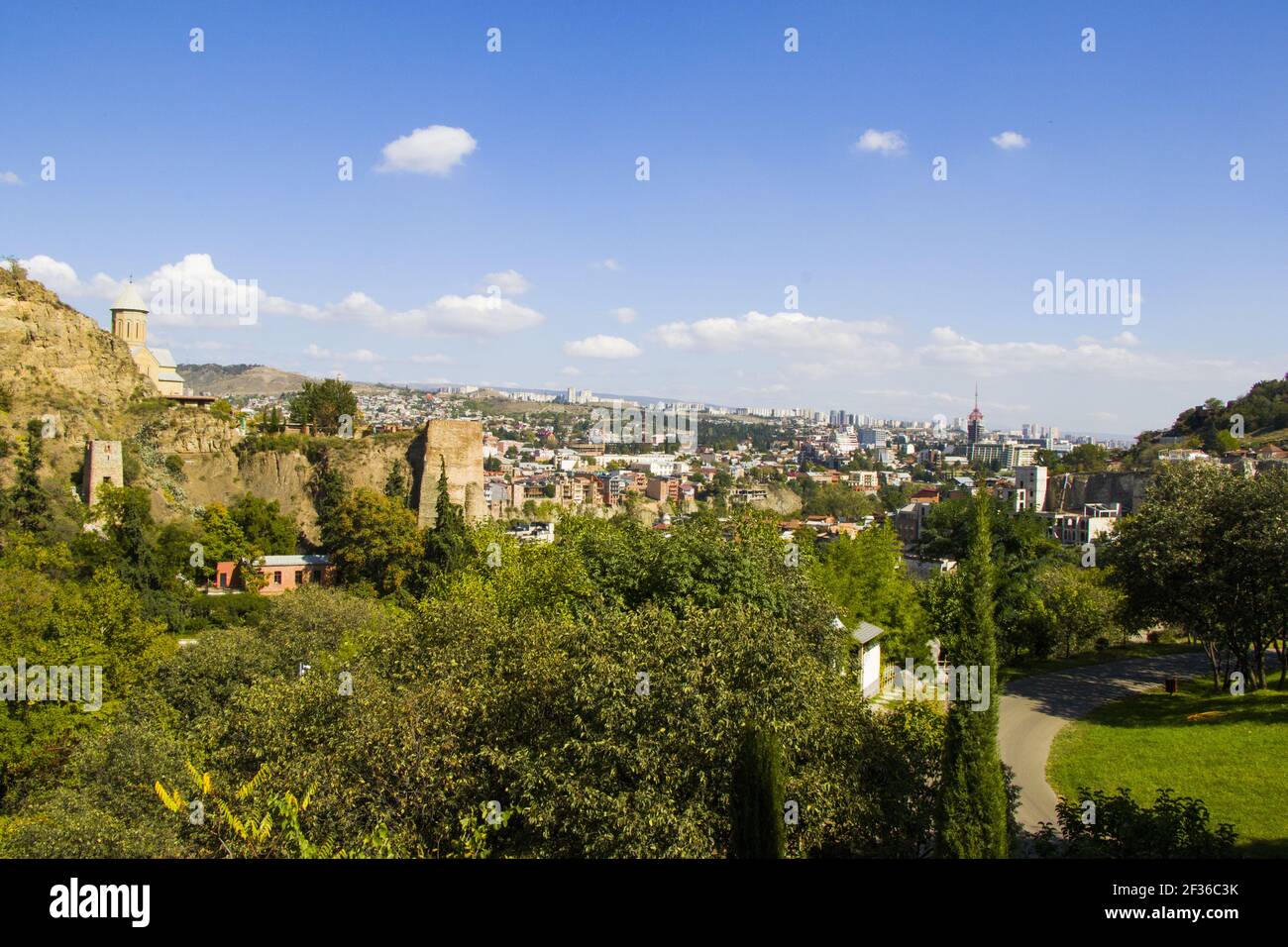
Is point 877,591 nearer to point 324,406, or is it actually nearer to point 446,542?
point 446,542

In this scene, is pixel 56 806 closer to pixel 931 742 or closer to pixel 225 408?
pixel 931 742

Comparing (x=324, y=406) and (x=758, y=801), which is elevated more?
(x=324, y=406)

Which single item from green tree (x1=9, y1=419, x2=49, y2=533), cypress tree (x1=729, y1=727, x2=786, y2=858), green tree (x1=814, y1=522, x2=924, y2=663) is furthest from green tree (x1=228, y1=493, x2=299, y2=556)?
cypress tree (x1=729, y1=727, x2=786, y2=858)

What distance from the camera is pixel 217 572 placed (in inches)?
1519

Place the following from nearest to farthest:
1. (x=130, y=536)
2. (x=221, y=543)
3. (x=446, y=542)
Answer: (x=130, y=536) < (x=446, y=542) < (x=221, y=543)

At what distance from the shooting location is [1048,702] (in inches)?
862

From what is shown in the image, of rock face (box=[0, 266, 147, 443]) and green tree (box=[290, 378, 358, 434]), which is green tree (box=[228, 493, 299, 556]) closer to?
rock face (box=[0, 266, 147, 443])

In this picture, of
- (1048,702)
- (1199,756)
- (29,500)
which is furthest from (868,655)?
(29,500)

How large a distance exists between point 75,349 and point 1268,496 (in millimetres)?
52307

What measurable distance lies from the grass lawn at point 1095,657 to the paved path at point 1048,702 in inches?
21.3

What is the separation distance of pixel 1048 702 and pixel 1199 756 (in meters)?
5.71

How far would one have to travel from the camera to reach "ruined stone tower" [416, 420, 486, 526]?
44000mm

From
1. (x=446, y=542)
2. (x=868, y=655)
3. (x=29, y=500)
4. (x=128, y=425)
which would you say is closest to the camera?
(x=868, y=655)
